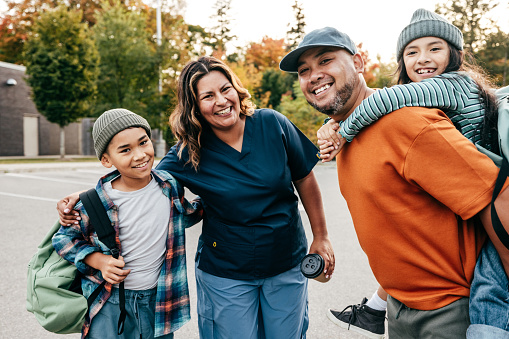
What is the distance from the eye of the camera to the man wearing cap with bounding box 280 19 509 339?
120 cm

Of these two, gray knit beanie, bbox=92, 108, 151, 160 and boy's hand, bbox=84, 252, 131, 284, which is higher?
gray knit beanie, bbox=92, 108, 151, 160

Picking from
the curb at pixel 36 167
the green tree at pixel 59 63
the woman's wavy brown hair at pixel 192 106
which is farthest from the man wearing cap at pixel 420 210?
the green tree at pixel 59 63

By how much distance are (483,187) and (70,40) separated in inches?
833

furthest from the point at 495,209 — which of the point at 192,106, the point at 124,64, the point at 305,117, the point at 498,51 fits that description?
the point at 498,51

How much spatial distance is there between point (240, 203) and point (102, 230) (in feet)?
2.48

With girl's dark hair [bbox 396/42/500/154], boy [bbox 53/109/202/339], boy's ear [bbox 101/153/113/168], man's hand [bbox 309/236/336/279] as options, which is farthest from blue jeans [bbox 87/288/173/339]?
girl's dark hair [bbox 396/42/500/154]

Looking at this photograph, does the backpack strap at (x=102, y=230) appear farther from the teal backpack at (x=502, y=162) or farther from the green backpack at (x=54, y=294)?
the teal backpack at (x=502, y=162)

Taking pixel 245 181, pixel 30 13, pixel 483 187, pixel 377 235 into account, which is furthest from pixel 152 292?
pixel 30 13

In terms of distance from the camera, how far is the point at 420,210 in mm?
1336

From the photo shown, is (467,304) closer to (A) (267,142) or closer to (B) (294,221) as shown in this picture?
(B) (294,221)

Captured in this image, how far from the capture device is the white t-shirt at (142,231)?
6.80 ft

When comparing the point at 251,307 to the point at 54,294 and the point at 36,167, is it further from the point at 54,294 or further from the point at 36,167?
the point at 36,167

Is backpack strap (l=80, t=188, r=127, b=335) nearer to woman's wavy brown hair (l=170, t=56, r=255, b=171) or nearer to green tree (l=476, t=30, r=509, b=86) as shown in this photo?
woman's wavy brown hair (l=170, t=56, r=255, b=171)

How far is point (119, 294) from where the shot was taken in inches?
77.9
